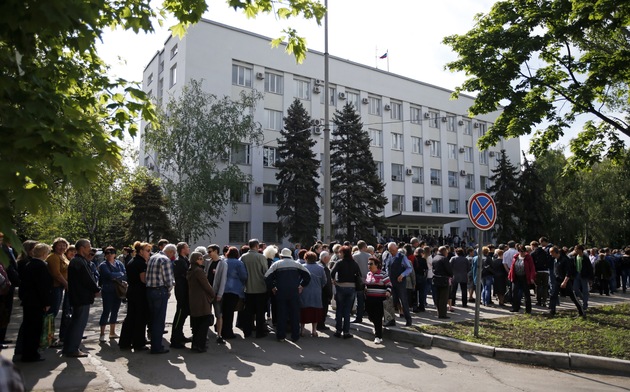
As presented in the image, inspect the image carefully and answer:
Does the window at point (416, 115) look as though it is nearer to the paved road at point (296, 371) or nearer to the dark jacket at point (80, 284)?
the paved road at point (296, 371)

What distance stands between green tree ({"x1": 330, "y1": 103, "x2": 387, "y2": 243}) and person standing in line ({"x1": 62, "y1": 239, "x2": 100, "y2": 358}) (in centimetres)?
2782

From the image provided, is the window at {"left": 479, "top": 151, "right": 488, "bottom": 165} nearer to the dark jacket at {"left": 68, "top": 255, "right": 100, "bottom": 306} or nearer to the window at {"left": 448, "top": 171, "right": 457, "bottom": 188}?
the window at {"left": 448, "top": 171, "right": 457, "bottom": 188}

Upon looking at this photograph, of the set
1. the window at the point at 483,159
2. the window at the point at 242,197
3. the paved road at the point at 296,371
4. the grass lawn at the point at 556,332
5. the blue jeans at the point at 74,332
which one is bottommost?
the paved road at the point at 296,371

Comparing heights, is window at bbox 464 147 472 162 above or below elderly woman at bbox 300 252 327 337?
above

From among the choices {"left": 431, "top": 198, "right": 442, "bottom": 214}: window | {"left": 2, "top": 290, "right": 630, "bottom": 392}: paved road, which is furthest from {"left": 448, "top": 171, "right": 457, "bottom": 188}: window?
{"left": 2, "top": 290, "right": 630, "bottom": 392}: paved road

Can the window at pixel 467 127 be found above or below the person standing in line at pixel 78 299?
above

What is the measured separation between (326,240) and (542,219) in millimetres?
31298

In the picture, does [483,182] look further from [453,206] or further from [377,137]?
[377,137]

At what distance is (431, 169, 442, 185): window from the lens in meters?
49.9

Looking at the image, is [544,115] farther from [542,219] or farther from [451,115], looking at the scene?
[451,115]

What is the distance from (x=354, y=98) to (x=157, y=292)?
38540 mm

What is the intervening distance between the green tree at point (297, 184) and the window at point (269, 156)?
3.26 metres

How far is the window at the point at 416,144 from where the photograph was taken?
1919 inches

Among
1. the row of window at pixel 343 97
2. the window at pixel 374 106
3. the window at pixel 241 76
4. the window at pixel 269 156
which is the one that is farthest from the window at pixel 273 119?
the window at pixel 374 106
